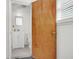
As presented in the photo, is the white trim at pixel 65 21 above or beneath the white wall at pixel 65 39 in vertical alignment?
above

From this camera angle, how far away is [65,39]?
1705 millimetres

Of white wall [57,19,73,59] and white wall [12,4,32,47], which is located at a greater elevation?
white wall [12,4,32,47]

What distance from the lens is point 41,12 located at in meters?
2.01

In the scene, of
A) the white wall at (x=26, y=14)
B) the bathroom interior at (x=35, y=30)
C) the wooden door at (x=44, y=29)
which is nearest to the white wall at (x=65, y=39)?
the bathroom interior at (x=35, y=30)

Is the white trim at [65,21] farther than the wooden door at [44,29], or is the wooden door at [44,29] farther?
the wooden door at [44,29]

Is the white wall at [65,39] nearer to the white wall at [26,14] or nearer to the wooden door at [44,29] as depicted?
the wooden door at [44,29]

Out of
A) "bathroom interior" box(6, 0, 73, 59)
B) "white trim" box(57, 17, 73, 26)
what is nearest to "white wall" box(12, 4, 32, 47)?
"bathroom interior" box(6, 0, 73, 59)

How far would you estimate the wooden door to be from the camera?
1939 millimetres

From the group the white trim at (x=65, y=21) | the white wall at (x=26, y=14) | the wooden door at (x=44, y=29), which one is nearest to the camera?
the white trim at (x=65, y=21)

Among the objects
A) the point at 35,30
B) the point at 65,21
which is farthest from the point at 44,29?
the point at 65,21

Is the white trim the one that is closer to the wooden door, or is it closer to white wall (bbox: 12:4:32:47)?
the wooden door

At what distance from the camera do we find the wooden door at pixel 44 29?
194 cm
